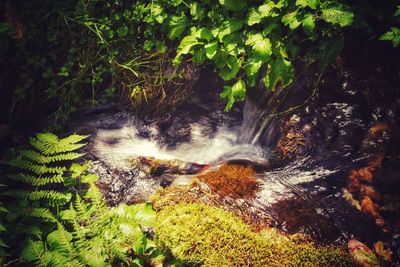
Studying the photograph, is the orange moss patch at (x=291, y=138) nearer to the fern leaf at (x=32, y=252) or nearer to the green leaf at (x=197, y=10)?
the green leaf at (x=197, y=10)

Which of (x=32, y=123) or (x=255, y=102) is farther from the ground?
(x=255, y=102)

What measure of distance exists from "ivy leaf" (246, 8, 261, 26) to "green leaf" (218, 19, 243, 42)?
0.10 metres

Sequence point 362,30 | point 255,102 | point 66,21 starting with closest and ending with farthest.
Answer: point 362,30
point 66,21
point 255,102

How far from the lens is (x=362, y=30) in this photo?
375 centimetres

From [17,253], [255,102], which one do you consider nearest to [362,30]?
[255,102]

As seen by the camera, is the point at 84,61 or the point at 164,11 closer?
the point at 164,11

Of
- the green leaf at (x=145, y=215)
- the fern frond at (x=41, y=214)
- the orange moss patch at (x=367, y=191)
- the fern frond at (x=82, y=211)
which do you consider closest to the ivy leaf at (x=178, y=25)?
the green leaf at (x=145, y=215)

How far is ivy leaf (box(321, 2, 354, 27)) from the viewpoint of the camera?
2.72 metres

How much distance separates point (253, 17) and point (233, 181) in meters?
1.87

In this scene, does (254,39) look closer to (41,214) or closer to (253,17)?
(253,17)

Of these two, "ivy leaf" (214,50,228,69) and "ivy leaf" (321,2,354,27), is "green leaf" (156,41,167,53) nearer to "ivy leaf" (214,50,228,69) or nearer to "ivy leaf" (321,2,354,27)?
"ivy leaf" (214,50,228,69)

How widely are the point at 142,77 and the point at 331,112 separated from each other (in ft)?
9.43

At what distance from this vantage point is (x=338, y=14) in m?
2.76

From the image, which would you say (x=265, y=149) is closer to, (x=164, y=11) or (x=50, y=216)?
(x=164, y=11)
